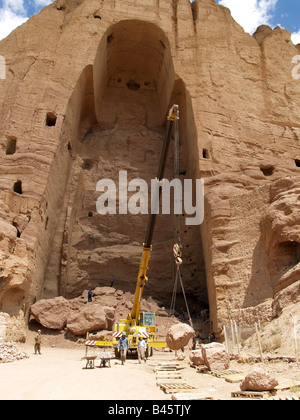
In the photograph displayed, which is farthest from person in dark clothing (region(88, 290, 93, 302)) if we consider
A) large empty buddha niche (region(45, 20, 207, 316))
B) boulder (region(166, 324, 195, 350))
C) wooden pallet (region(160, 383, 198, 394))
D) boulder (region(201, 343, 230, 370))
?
Result: wooden pallet (region(160, 383, 198, 394))

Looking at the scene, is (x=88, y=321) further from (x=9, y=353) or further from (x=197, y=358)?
(x=197, y=358)

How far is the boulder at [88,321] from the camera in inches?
498

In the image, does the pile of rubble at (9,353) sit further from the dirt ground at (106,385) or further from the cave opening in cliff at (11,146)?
the cave opening in cliff at (11,146)

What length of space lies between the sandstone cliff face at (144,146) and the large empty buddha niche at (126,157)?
0.22 feet

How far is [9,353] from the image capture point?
28.0 ft

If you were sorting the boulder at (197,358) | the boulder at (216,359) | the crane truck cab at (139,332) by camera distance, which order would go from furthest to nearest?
the crane truck cab at (139,332)
the boulder at (197,358)
the boulder at (216,359)

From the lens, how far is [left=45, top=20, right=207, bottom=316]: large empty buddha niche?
54.5 feet

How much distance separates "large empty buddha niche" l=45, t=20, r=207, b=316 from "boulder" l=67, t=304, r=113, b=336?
2560 mm

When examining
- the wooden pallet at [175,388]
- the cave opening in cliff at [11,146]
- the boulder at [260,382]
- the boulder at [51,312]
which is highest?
the cave opening in cliff at [11,146]

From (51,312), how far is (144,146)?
11459 mm

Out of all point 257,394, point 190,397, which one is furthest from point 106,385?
point 257,394

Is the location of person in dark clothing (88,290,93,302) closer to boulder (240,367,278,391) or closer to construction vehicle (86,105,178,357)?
construction vehicle (86,105,178,357)

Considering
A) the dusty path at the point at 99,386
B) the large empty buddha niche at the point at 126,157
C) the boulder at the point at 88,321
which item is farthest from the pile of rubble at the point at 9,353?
the large empty buddha niche at the point at 126,157
